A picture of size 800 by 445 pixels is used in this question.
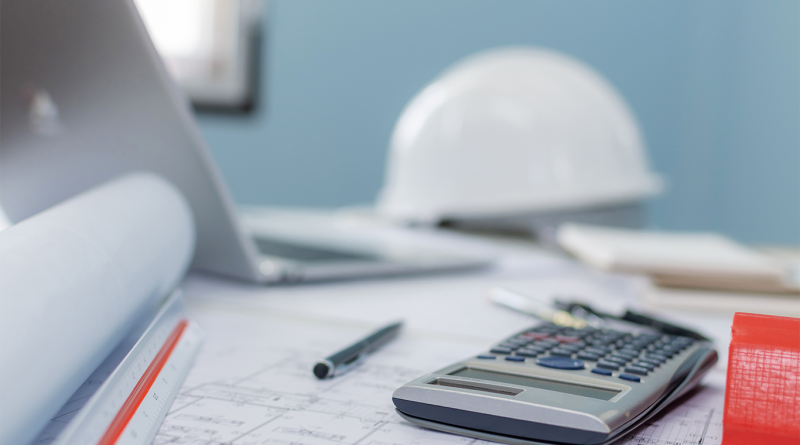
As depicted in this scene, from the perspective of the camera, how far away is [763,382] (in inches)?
8.0

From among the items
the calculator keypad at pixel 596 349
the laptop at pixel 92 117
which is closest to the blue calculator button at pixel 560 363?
the calculator keypad at pixel 596 349

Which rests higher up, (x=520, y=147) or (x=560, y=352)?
(x=520, y=147)

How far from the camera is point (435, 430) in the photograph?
0.73ft

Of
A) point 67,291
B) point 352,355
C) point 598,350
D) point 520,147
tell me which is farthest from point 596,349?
point 520,147

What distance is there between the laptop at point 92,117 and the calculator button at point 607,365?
0.86 ft

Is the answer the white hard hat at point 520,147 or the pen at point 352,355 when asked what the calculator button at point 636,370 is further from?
the white hard hat at point 520,147

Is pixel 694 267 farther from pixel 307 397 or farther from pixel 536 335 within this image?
pixel 307 397

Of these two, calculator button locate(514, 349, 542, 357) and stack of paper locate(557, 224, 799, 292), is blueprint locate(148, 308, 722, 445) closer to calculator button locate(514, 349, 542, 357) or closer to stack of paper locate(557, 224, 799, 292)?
calculator button locate(514, 349, 542, 357)

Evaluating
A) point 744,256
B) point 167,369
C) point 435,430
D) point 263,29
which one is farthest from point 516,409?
point 263,29

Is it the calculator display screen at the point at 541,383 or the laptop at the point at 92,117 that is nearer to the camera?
the calculator display screen at the point at 541,383

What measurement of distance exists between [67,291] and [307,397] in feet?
0.33

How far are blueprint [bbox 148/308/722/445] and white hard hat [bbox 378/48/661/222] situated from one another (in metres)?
0.48

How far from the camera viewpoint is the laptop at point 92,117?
35 cm

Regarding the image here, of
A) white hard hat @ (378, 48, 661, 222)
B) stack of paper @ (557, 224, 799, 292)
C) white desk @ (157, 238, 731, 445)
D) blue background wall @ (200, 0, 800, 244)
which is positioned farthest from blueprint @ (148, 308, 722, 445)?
blue background wall @ (200, 0, 800, 244)
